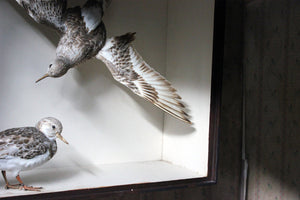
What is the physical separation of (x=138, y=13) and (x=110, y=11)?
0.42ft

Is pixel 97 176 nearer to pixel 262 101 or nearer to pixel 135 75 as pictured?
pixel 135 75

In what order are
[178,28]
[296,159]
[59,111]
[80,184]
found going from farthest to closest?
[178,28] < [59,111] < [296,159] < [80,184]

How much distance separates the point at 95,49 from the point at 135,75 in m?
0.16

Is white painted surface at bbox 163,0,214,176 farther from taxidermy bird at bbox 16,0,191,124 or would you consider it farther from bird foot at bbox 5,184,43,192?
bird foot at bbox 5,184,43,192

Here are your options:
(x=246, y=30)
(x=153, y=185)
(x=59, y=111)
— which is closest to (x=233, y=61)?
(x=246, y=30)

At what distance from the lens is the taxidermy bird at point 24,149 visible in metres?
0.81

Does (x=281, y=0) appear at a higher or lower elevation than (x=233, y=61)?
higher

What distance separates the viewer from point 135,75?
3.52 feet

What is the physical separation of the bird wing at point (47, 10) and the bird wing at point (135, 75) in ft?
0.56

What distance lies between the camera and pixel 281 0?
3.52 ft

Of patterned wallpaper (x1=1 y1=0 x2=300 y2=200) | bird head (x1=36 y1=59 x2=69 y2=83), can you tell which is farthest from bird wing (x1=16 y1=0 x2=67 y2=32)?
patterned wallpaper (x1=1 y1=0 x2=300 y2=200)

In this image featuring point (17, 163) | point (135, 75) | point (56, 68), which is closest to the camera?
point (17, 163)

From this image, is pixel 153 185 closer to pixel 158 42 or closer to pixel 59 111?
pixel 59 111

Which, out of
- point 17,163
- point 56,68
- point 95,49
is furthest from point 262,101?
point 17,163
